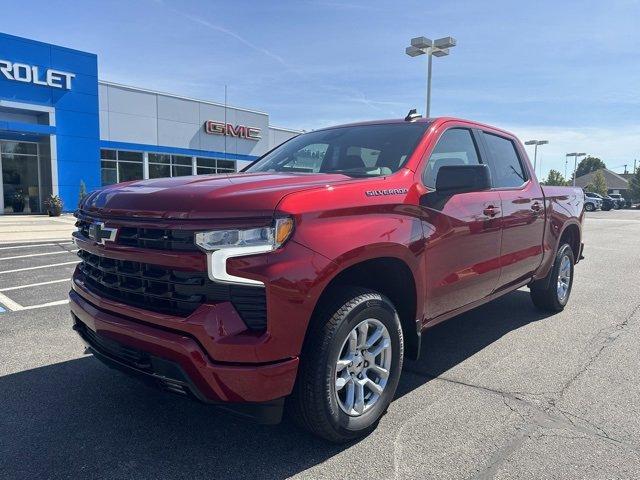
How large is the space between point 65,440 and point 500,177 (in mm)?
3890

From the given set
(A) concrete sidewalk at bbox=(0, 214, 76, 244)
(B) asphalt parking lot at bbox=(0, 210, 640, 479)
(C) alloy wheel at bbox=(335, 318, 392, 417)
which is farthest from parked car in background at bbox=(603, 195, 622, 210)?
(C) alloy wheel at bbox=(335, 318, 392, 417)

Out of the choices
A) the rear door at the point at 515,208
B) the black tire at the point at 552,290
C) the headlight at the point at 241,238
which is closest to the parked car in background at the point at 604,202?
the black tire at the point at 552,290

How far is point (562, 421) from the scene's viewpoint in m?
3.08

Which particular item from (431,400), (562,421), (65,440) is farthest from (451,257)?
(65,440)

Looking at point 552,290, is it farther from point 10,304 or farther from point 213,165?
point 213,165

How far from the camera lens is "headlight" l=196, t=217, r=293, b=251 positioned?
2.33 metres

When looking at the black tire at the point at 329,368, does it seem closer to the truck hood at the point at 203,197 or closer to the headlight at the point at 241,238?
the headlight at the point at 241,238

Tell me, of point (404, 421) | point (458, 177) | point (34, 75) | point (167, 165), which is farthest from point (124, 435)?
point (167, 165)

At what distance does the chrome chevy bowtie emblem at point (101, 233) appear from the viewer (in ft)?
8.84

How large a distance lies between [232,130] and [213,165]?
2.35 metres

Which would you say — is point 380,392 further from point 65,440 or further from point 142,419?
point 65,440

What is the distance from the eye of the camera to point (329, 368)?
255 cm

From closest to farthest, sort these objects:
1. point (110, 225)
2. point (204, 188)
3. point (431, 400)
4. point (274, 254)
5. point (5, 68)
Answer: point (274, 254), point (204, 188), point (110, 225), point (431, 400), point (5, 68)

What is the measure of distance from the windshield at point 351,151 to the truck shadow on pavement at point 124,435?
64.2 inches
